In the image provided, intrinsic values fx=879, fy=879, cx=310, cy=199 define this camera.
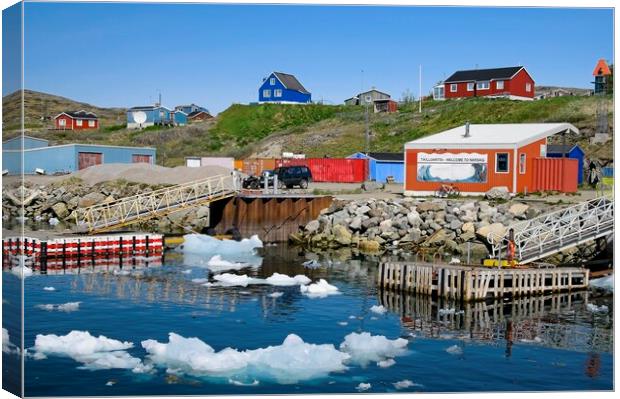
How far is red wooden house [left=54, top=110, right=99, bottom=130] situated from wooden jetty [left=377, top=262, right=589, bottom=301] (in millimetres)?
69454

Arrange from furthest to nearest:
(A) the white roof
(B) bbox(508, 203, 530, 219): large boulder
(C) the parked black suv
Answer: (C) the parked black suv
(A) the white roof
(B) bbox(508, 203, 530, 219): large boulder

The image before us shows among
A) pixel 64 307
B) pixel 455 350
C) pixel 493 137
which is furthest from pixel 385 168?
pixel 455 350

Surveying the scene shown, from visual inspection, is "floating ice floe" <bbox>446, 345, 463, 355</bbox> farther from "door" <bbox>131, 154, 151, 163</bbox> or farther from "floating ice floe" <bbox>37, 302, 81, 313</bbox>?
"door" <bbox>131, 154, 151, 163</bbox>

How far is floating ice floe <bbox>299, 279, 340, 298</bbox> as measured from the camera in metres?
23.2

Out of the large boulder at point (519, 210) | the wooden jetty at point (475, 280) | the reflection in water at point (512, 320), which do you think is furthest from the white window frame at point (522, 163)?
the reflection in water at point (512, 320)

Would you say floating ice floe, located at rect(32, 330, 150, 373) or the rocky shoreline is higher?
the rocky shoreline

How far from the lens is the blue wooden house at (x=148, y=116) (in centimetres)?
9062

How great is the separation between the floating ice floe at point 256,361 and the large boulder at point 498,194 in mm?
23227

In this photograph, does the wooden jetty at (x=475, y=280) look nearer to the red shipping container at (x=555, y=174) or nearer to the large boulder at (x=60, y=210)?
the red shipping container at (x=555, y=174)

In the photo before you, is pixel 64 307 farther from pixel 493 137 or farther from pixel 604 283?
pixel 493 137

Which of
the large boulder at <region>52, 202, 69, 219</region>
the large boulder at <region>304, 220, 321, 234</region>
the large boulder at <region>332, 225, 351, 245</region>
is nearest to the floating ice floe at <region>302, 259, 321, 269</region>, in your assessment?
the large boulder at <region>332, 225, 351, 245</region>

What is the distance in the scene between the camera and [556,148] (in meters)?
44.2

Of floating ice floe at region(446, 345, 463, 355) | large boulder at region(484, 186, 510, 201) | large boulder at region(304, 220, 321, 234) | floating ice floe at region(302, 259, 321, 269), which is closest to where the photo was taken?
floating ice floe at region(446, 345, 463, 355)

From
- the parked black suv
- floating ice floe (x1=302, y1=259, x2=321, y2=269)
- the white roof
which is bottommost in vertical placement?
floating ice floe (x1=302, y1=259, x2=321, y2=269)
